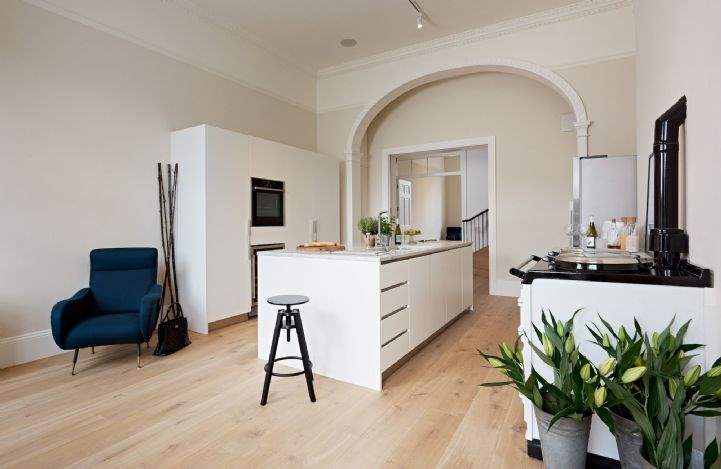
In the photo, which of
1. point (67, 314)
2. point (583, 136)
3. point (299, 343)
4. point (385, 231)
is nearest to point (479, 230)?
point (583, 136)

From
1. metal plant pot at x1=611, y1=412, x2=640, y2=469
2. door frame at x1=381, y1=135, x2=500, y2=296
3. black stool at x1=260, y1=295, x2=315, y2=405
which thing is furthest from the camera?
door frame at x1=381, y1=135, x2=500, y2=296

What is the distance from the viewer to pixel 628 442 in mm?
1345

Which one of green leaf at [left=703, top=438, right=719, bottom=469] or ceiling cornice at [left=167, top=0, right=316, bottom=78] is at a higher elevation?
ceiling cornice at [left=167, top=0, right=316, bottom=78]

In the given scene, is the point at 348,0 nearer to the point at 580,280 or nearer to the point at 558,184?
the point at 558,184

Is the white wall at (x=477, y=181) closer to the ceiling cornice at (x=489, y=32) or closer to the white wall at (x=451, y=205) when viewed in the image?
the white wall at (x=451, y=205)

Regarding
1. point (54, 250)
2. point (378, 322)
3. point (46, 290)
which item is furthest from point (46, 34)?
point (378, 322)

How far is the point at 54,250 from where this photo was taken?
10.6 ft

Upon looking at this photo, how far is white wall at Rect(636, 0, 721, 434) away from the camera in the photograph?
142cm

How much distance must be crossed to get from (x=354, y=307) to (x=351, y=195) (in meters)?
3.48

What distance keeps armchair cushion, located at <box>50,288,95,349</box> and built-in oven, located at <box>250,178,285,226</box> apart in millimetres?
1736

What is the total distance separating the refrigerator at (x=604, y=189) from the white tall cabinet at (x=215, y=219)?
10.6 ft

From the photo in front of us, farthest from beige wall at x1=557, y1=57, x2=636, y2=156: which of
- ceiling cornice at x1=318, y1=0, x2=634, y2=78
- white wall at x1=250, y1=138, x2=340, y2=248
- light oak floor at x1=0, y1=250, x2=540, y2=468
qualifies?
white wall at x1=250, y1=138, x2=340, y2=248

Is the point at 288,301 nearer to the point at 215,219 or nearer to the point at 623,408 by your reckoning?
the point at 623,408

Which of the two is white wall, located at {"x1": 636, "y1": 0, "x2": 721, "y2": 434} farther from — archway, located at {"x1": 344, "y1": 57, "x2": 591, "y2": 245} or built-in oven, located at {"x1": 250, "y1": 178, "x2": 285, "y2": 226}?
built-in oven, located at {"x1": 250, "y1": 178, "x2": 285, "y2": 226}
